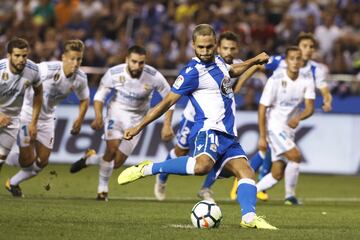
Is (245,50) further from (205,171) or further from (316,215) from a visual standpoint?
(205,171)

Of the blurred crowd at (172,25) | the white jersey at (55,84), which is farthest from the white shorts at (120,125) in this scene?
the blurred crowd at (172,25)

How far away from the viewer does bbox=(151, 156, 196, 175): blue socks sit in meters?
10.2

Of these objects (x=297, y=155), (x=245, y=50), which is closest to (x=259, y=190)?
(x=297, y=155)

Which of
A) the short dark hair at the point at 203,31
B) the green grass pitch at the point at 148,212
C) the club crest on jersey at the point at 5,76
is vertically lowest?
the green grass pitch at the point at 148,212

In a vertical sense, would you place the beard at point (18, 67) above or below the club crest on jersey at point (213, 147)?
above

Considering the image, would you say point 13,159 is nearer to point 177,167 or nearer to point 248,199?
point 177,167

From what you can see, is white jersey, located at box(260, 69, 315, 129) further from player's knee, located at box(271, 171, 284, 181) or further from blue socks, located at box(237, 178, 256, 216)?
blue socks, located at box(237, 178, 256, 216)

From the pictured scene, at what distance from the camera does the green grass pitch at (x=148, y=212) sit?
964 cm

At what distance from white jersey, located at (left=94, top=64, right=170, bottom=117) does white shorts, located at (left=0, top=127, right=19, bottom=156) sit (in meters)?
1.40

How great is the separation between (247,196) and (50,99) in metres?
5.46

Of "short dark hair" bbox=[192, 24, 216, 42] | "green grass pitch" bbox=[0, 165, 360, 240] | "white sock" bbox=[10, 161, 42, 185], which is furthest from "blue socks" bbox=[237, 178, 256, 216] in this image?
"white sock" bbox=[10, 161, 42, 185]

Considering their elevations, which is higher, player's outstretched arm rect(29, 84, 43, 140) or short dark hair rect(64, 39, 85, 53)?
short dark hair rect(64, 39, 85, 53)

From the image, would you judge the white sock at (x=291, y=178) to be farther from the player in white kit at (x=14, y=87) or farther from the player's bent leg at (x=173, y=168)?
the player's bent leg at (x=173, y=168)

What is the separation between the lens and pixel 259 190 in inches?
583
